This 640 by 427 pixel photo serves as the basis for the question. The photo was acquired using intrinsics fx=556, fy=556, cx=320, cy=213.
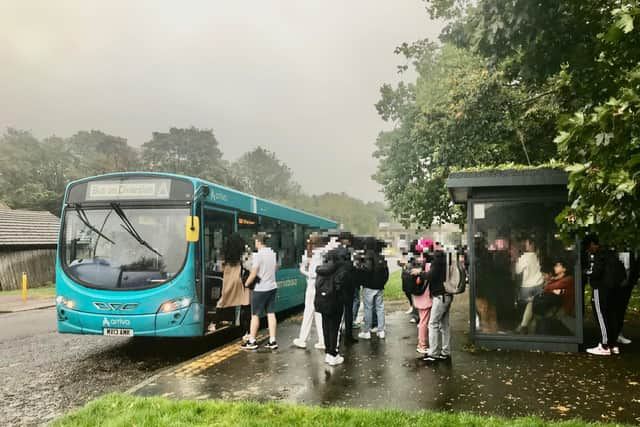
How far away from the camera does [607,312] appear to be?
8.47 m

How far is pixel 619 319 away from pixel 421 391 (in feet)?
14.5

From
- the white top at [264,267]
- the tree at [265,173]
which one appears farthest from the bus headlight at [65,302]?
the tree at [265,173]

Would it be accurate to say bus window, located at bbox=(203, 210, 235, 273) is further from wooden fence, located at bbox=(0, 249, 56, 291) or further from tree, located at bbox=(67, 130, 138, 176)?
tree, located at bbox=(67, 130, 138, 176)

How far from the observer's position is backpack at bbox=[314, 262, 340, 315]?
788 cm

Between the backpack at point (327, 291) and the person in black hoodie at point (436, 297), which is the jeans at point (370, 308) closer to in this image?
the person in black hoodie at point (436, 297)

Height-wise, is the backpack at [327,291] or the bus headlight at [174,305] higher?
the backpack at [327,291]

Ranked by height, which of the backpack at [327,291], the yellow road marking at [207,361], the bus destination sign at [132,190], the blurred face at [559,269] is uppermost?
the bus destination sign at [132,190]

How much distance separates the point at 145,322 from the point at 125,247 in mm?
1231

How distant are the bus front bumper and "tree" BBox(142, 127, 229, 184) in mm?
60922

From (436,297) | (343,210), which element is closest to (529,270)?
(436,297)

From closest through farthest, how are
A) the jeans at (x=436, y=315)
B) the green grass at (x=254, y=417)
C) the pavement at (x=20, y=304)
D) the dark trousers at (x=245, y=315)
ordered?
the green grass at (x=254, y=417) < the jeans at (x=436, y=315) < the dark trousers at (x=245, y=315) < the pavement at (x=20, y=304)

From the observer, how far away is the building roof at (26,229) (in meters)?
28.2

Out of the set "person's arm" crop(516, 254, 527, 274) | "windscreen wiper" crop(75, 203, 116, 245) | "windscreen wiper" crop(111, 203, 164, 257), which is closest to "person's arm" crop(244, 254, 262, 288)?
"windscreen wiper" crop(111, 203, 164, 257)

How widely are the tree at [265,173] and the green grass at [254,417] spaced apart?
10282cm
